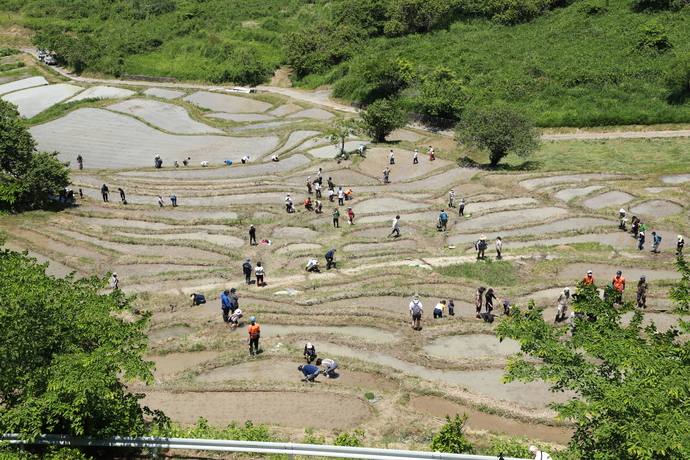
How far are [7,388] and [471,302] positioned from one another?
23178mm

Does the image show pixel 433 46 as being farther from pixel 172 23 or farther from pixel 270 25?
pixel 172 23

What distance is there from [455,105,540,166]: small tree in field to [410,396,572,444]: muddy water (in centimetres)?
4373

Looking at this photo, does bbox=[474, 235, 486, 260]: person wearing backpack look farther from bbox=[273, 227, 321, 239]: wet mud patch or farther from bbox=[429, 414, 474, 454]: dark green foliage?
bbox=[429, 414, 474, 454]: dark green foliage

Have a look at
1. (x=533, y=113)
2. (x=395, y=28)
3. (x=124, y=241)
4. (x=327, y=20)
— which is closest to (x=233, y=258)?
(x=124, y=241)

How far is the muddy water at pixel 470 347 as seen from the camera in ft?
92.3

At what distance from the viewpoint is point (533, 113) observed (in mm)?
81125

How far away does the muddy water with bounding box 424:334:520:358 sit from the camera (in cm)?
2814

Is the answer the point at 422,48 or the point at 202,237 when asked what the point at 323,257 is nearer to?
the point at 202,237

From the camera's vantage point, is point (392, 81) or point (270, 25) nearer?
point (392, 81)

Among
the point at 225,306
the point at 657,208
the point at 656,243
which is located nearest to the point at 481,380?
the point at 225,306

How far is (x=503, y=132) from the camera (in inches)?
2498

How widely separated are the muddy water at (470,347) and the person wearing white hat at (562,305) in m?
3.28

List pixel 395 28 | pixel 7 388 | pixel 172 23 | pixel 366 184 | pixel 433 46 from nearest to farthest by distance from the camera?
pixel 7 388 → pixel 366 184 → pixel 433 46 → pixel 395 28 → pixel 172 23

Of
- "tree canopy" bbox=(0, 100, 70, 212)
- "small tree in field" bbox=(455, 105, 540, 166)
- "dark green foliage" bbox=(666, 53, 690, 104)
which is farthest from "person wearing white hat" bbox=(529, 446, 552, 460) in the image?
"dark green foliage" bbox=(666, 53, 690, 104)
